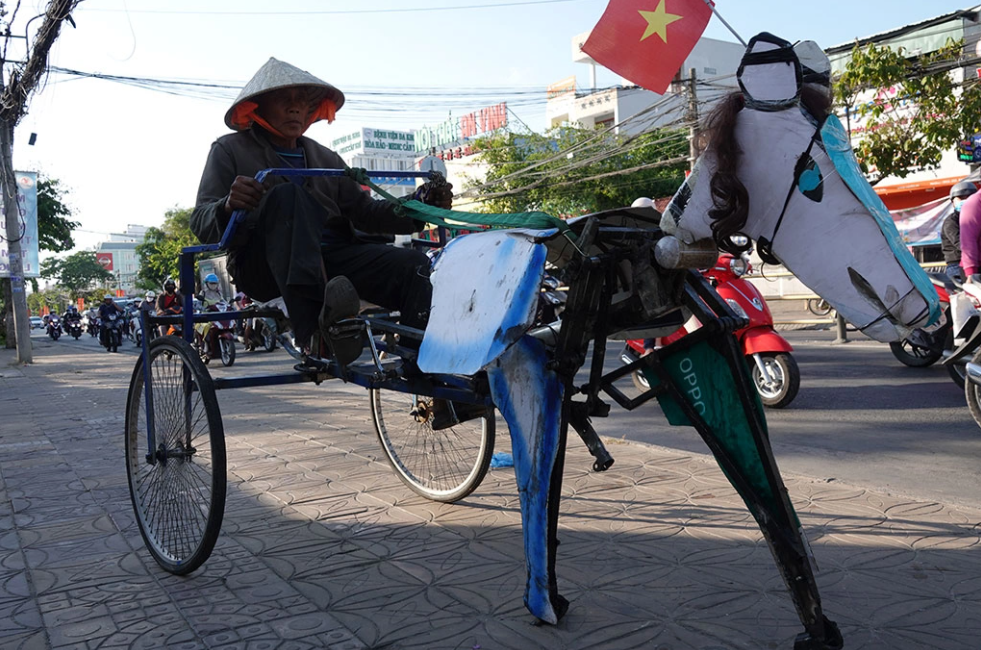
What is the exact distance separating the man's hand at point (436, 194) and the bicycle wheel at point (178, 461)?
3.44 ft

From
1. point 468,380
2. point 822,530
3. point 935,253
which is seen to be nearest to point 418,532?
point 468,380

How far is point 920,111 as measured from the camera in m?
11.1

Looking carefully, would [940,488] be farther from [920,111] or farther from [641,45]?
[920,111]

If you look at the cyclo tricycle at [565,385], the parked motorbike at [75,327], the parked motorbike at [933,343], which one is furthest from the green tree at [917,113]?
the parked motorbike at [75,327]

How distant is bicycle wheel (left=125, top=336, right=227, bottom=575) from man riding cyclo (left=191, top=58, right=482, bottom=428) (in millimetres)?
412

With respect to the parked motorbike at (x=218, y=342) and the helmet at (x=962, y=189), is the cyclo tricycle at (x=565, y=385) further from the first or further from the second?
the parked motorbike at (x=218, y=342)

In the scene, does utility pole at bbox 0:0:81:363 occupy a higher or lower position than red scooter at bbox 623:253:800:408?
higher

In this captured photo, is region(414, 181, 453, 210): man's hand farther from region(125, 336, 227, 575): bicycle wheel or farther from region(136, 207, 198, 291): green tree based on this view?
region(136, 207, 198, 291): green tree

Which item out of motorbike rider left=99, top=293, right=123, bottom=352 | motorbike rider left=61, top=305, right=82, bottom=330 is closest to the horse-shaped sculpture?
motorbike rider left=99, top=293, right=123, bottom=352

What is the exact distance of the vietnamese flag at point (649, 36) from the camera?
237cm

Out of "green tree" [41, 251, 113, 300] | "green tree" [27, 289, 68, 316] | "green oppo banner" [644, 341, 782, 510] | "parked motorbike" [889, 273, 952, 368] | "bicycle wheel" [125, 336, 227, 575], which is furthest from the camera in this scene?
"green tree" [27, 289, 68, 316]

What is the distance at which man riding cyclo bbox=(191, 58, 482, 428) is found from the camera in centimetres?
310

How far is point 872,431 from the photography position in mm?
5641

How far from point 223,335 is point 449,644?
1296 cm
